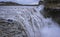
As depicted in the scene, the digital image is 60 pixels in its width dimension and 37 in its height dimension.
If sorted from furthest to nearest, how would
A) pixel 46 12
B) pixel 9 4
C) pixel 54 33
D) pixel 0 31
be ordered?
pixel 46 12
pixel 9 4
pixel 54 33
pixel 0 31

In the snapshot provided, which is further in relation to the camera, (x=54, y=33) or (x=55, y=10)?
(x=55, y=10)

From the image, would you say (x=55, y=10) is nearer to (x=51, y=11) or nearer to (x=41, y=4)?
(x=51, y=11)

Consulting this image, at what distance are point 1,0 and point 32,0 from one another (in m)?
0.59

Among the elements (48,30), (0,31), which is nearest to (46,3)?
(48,30)

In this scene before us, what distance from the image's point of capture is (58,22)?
307 centimetres

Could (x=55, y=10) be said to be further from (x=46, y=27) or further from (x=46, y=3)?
(x=46, y=27)

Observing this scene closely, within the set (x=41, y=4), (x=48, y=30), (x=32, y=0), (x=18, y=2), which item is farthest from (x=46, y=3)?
(x=48, y=30)

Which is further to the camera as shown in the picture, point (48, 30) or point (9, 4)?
point (9, 4)

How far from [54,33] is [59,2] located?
983 mm

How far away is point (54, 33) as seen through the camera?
2.52 meters

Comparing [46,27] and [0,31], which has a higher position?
[0,31]

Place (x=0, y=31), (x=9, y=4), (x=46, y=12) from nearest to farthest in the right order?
1. (x=0, y=31)
2. (x=9, y=4)
3. (x=46, y=12)

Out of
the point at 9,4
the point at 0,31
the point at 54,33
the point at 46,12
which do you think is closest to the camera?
the point at 0,31

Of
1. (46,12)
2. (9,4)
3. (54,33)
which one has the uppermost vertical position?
(9,4)
